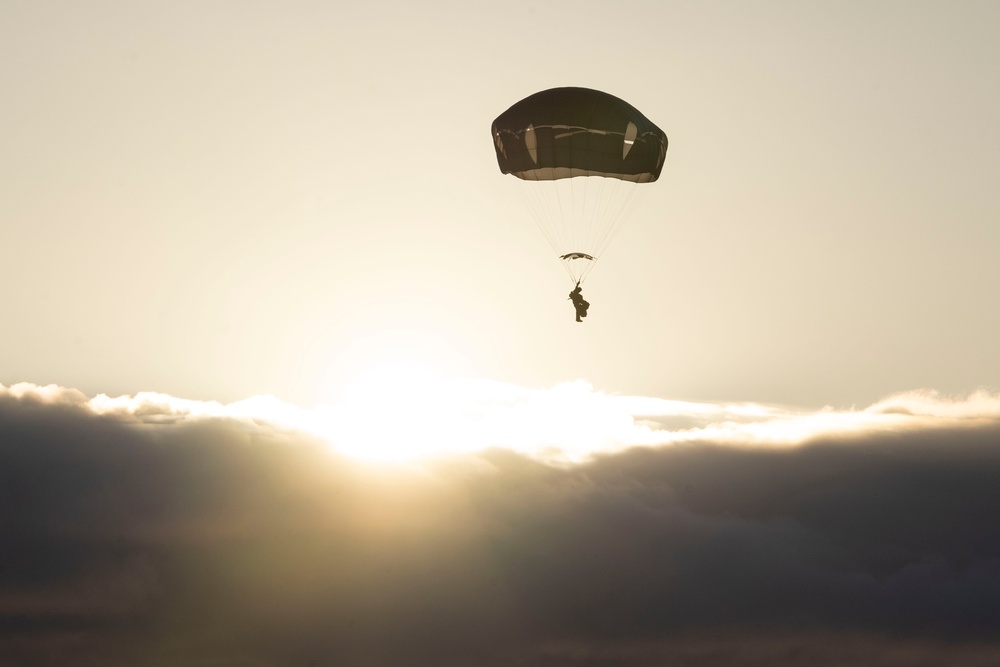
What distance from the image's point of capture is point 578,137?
364 feet

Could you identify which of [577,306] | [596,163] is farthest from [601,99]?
[577,306]

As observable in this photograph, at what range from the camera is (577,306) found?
110 m

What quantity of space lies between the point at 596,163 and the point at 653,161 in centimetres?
404

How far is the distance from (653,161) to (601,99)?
531 centimetres

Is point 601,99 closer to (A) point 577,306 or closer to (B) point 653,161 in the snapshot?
(B) point 653,161

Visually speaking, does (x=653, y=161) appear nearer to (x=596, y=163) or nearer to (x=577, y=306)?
(x=596, y=163)

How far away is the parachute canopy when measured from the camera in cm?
11081

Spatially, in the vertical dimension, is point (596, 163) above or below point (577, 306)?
above

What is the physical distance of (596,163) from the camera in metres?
112

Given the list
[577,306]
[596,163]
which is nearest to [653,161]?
[596,163]

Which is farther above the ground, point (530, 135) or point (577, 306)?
point (530, 135)

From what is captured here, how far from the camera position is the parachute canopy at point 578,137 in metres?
111

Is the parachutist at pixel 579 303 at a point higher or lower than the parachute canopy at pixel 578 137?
lower

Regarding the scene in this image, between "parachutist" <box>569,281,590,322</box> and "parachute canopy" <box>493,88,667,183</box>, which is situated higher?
"parachute canopy" <box>493,88,667,183</box>
